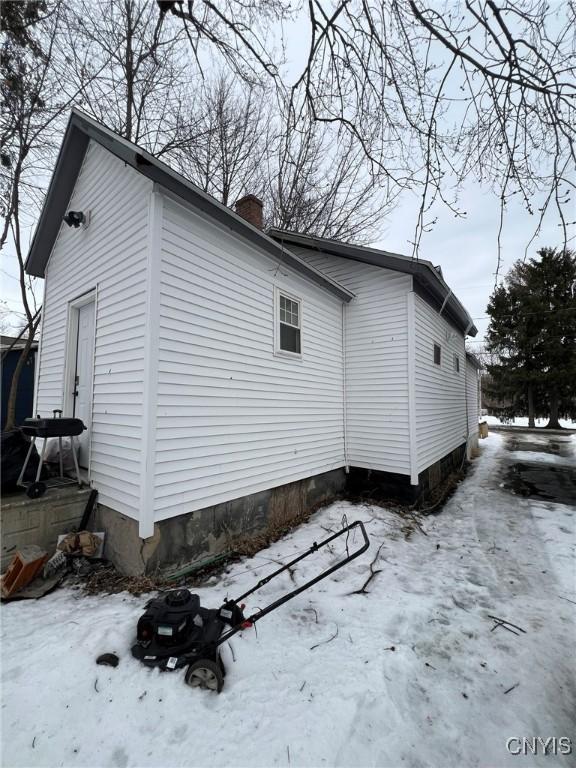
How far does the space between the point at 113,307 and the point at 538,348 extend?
24.7 metres

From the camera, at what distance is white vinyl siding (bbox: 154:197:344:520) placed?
13.1 ft

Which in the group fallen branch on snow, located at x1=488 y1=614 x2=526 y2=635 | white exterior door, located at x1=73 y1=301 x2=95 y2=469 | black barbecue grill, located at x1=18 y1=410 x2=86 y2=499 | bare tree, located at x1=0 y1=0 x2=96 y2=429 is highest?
bare tree, located at x1=0 y1=0 x2=96 y2=429

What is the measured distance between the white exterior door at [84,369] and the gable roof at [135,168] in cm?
222

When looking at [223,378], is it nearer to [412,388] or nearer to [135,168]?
[135,168]

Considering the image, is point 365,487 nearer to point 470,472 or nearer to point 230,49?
point 470,472

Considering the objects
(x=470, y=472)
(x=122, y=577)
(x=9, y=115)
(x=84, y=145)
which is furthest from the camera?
(x=470, y=472)

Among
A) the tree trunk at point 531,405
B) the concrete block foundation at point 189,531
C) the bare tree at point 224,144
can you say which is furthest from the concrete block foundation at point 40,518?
the tree trunk at point 531,405

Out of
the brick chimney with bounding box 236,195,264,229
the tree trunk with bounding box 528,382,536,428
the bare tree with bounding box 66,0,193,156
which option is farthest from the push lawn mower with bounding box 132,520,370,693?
the tree trunk with bounding box 528,382,536,428

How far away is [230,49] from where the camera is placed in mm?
2809

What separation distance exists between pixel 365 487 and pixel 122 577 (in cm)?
502

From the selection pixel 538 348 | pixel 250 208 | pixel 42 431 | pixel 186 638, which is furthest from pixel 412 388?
pixel 538 348

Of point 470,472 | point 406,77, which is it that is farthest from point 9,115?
point 470,472

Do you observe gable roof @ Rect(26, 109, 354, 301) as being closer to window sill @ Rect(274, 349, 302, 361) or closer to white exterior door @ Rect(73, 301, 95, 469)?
window sill @ Rect(274, 349, 302, 361)

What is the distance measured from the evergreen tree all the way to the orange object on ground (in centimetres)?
1889
